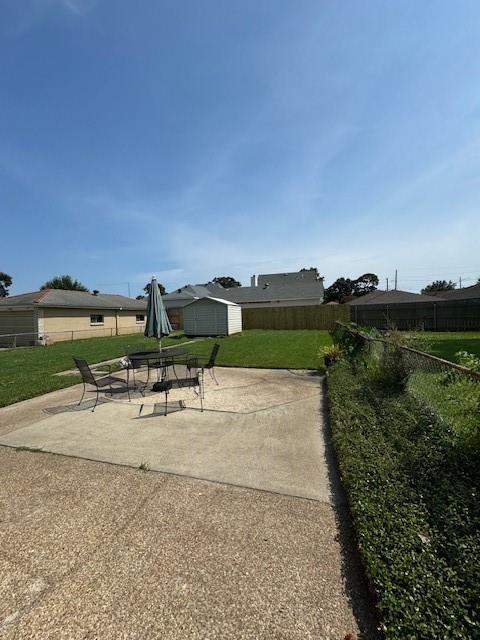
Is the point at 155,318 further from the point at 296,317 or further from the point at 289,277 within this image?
the point at 289,277

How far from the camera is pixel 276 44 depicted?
748 cm

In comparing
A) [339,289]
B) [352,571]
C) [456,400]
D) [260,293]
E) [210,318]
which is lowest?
[352,571]

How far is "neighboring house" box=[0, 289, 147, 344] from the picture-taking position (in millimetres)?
18516

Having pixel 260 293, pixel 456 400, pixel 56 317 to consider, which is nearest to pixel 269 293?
pixel 260 293

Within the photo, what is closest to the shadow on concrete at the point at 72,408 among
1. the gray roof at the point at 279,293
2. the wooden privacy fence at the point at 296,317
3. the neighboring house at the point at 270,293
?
the wooden privacy fence at the point at 296,317

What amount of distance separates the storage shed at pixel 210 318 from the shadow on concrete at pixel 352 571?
18293 mm

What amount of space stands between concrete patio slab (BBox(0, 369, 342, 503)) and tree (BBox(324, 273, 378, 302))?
6581cm

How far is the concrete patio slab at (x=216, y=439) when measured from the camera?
3.32m

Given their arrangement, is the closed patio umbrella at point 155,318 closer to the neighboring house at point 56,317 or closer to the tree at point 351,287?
the neighboring house at point 56,317

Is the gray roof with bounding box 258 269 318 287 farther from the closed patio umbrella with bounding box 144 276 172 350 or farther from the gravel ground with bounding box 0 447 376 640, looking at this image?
the gravel ground with bounding box 0 447 376 640

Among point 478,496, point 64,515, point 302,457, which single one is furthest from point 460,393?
point 64,515

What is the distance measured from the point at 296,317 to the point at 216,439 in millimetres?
22046

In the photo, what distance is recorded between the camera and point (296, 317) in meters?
25.6

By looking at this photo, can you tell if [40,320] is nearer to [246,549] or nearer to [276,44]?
[276,44]
